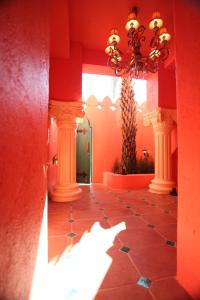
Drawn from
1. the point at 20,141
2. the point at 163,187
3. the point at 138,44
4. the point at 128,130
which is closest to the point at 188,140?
the point at 20,141

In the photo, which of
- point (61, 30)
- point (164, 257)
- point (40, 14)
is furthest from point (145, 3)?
point (164, 257)

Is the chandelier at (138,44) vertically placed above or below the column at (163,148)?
above

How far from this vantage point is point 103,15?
11.4ft

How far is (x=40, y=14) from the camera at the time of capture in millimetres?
984

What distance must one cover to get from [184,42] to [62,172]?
3366 millimetres

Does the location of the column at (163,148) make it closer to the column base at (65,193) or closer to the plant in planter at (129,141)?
the plant in planter at (129,141)

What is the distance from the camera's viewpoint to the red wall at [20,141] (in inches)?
25.2

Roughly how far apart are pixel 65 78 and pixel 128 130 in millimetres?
2994

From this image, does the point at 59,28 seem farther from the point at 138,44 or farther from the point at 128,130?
the point at 128,130

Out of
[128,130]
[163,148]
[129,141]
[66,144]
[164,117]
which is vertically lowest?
[163,148]

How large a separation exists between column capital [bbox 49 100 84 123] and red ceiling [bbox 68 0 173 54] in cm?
170

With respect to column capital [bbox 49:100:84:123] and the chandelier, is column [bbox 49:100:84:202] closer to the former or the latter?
column capital [bbox 49:100:84:123]

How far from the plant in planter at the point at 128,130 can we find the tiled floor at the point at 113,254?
2705mm

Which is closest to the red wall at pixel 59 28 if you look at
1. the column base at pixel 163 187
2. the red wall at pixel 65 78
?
the red wall at pixel 65 78
